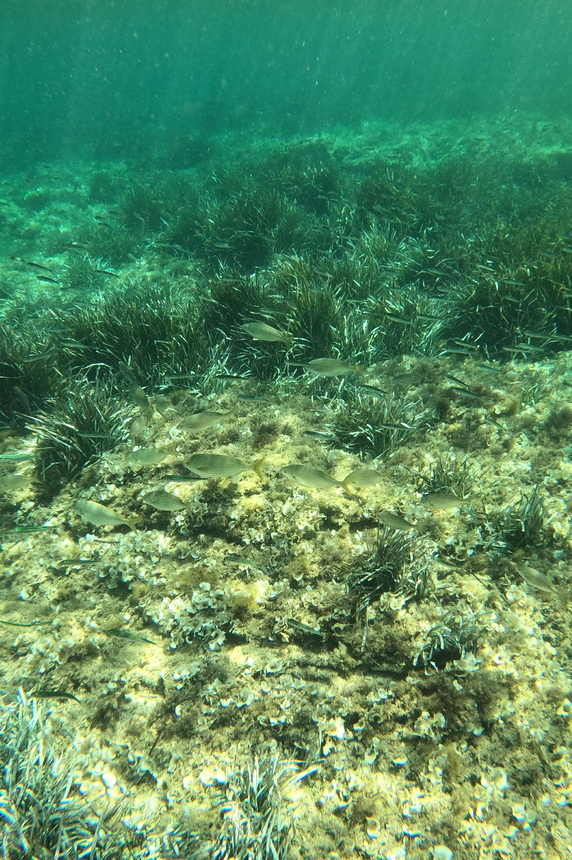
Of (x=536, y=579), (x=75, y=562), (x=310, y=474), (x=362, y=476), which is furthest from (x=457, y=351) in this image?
(x=75, y=562)

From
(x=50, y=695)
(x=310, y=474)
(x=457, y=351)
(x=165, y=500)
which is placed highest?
Result: (x=457, y=351)

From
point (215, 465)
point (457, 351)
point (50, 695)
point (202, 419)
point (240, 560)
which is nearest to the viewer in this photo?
point (50, 695)

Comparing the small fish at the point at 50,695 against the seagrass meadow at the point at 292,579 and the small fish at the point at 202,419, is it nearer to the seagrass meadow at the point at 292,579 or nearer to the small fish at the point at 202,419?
the seagrass meadow at the point at 292,579

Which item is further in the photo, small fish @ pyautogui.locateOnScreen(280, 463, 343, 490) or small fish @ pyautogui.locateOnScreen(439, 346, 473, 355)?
small fish @ pyautogui.locateOnScreen(439, 346, 473, 355)

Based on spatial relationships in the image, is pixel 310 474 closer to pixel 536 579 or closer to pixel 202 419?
pixel 202 419

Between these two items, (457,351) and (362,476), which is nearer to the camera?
(362,476)

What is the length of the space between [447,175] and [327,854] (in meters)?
18.4

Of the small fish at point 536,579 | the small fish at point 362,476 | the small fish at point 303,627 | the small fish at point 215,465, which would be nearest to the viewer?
the small fish at point 303,627

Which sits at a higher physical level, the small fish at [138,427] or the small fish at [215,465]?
the small fish at [215,465]

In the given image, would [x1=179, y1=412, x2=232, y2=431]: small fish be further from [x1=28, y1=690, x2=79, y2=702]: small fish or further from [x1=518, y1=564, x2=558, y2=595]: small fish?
[x1=518, y1=564, x2=558, y2=595]: small fish

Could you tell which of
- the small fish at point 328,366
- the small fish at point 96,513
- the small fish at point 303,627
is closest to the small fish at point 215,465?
the small fish at point 96,513

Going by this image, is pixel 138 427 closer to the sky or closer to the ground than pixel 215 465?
closer to the ground

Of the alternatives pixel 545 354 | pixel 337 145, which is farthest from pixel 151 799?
pixel 337 145

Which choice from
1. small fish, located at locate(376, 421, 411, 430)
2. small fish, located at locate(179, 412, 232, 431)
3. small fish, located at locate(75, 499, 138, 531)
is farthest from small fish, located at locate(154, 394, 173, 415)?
small fish, located at locate(376, 421, 411, 430)
